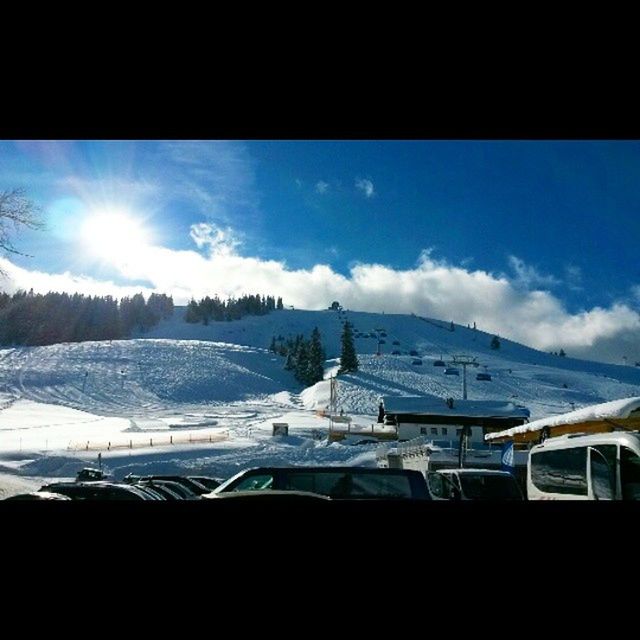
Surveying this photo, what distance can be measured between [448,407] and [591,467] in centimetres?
3126

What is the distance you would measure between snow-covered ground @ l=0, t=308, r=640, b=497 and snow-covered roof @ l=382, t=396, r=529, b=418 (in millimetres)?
4614

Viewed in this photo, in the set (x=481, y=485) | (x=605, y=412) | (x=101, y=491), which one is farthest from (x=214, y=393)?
(x=605, y=412)

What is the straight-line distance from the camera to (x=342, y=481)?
180 inches

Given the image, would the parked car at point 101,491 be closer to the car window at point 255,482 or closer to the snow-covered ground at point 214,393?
the car window at point 255,482

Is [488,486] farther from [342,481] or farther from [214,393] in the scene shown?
[214,393]

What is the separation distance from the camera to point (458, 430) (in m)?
38.2

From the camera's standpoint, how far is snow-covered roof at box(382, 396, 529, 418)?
3625cm

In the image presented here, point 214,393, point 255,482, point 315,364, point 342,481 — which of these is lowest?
point 255,482

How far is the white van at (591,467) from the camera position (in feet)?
20.4

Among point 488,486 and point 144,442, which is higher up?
point 488,486

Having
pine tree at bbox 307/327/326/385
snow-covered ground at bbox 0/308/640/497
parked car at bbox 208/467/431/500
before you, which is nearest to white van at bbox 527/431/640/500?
parked car at bbox 208/467/431/500
